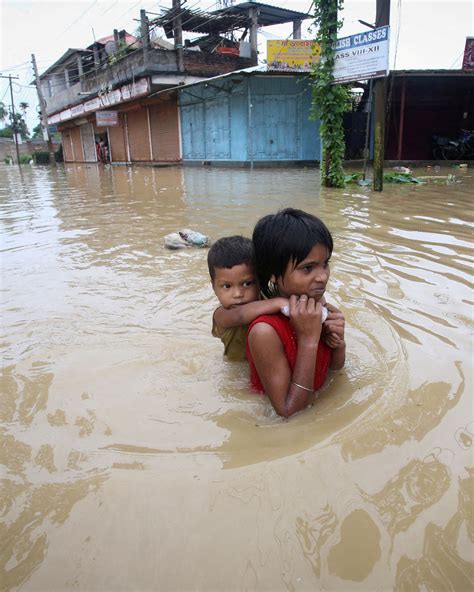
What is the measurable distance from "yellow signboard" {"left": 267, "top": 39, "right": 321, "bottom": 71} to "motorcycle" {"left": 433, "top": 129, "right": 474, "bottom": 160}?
4.77 m

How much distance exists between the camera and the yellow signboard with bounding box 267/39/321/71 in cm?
1484

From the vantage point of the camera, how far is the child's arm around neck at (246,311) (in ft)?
5.91

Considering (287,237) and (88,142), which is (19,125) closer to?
(88,142)

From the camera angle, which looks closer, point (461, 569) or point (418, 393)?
point (461, 569)

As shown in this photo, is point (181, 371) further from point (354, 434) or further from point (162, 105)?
point (162, 105)

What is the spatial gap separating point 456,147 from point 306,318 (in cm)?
1544

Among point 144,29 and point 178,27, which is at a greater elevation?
point 178,27

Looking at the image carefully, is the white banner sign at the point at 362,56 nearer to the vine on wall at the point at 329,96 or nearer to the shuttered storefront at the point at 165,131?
the vine on wall at the point at 329,96

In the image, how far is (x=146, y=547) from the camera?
4.16 ft

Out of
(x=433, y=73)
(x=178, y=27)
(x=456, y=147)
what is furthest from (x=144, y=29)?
(x=456, y=147)

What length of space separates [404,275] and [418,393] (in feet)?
5.96

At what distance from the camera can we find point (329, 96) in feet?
28.2

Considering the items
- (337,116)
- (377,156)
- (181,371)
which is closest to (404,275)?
(181,371)

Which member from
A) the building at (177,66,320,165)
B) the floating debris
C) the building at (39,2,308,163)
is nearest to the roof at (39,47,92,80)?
the building at (39,2,308,163)
